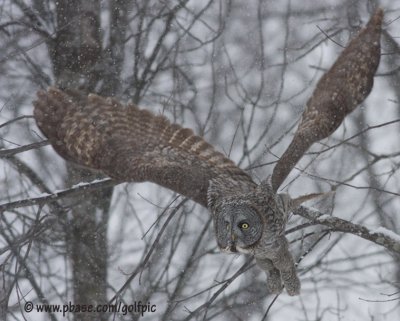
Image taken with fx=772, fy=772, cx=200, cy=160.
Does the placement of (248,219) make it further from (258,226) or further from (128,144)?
(128,144)

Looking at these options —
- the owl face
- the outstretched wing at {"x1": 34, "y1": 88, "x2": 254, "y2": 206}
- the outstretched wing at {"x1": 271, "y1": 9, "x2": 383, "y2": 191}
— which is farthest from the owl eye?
the outstretched wing at {"x1": 271, "y1": 9, "x2": 383, "y2": 191}

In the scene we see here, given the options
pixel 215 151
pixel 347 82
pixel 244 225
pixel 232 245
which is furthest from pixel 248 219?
pixel 347 82

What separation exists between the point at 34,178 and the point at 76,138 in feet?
4.17

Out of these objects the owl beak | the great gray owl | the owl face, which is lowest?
the owl beak

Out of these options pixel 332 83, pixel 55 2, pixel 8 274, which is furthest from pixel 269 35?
pixel 8 274

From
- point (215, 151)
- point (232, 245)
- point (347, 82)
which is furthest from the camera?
point (215, 151)

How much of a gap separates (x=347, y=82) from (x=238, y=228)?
142 centimetres

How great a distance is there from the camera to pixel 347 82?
5.28m

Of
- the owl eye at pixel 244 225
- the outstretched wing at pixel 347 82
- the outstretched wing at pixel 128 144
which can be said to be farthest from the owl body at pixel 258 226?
the outstretched wing at pixel 347 82

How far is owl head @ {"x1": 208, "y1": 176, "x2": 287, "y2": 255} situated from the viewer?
4.55 metres

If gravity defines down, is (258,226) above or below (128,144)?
below

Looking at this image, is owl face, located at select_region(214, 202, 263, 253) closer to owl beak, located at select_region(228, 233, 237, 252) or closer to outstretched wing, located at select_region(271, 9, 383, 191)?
owl beak, located at select_region(228, 233, 237, 252)

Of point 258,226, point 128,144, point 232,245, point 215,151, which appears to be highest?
point 128,144

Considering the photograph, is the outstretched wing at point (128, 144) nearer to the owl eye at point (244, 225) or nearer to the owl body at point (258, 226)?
the owl body at point (258, 226)
